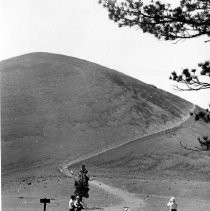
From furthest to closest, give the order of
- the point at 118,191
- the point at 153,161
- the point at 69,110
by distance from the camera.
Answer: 1. the point at 69,110
2. the point at 153,161
3. the point at 118,191

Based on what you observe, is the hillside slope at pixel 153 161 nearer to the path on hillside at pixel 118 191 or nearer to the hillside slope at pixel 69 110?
the path on hillside at pixel 118 191

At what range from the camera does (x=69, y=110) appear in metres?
114

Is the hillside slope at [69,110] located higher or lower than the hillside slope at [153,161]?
higher

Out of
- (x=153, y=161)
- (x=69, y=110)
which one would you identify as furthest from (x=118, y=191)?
(x=69, y=110)

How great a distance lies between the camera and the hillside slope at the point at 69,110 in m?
96.2

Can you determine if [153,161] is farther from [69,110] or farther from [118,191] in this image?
[69,110]

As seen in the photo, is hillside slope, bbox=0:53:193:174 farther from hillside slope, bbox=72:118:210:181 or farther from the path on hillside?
hillside slope, bbox=72:118:210:181

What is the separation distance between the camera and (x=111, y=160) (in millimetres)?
88062

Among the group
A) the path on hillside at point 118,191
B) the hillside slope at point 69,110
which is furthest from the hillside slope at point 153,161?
the hillside slope at point 69,110

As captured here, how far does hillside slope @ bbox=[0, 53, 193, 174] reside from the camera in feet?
316

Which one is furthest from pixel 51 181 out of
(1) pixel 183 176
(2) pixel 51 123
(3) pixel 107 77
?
(3) pixel 107 77

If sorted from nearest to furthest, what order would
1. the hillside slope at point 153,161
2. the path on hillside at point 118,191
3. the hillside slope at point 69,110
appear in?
the path on hillside at point 118,191 < the hillside slope at point 153,161 < the hillside slope at point 69,110

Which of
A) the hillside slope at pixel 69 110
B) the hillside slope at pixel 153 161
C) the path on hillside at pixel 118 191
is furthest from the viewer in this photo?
the hillside slope at pixel 69 110

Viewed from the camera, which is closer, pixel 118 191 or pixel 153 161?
pixel 118 191
